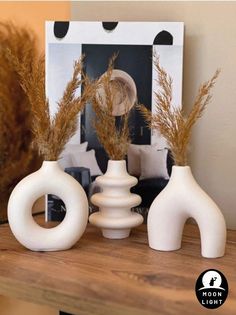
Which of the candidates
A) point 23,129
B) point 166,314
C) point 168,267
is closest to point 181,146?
point 168,267

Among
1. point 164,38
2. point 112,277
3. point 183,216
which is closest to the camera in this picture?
point 112,277

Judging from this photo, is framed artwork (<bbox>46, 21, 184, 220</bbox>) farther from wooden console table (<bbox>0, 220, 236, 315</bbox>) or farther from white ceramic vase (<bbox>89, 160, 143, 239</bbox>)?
wooden console table (<bbox>0, 220, 236, 315</bbox>)

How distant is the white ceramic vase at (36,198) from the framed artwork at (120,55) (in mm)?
223

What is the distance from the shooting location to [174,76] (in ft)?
3.21

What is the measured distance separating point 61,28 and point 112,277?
23.9 inches

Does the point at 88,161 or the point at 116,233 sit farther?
the point at 88,161

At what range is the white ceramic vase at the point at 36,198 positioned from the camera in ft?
2.61

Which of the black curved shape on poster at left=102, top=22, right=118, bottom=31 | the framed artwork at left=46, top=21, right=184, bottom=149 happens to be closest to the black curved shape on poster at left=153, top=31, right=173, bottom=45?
the framed artwork at left=46, top=21, right=184, bottom=149

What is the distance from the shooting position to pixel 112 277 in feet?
2.24

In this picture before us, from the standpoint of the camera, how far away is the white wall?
0.98 m

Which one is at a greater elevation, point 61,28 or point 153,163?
point 61,28

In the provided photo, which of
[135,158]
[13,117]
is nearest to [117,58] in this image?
[135,158]

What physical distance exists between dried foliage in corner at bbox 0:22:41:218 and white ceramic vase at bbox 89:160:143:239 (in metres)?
0.35

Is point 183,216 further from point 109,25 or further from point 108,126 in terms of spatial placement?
point 109,25
